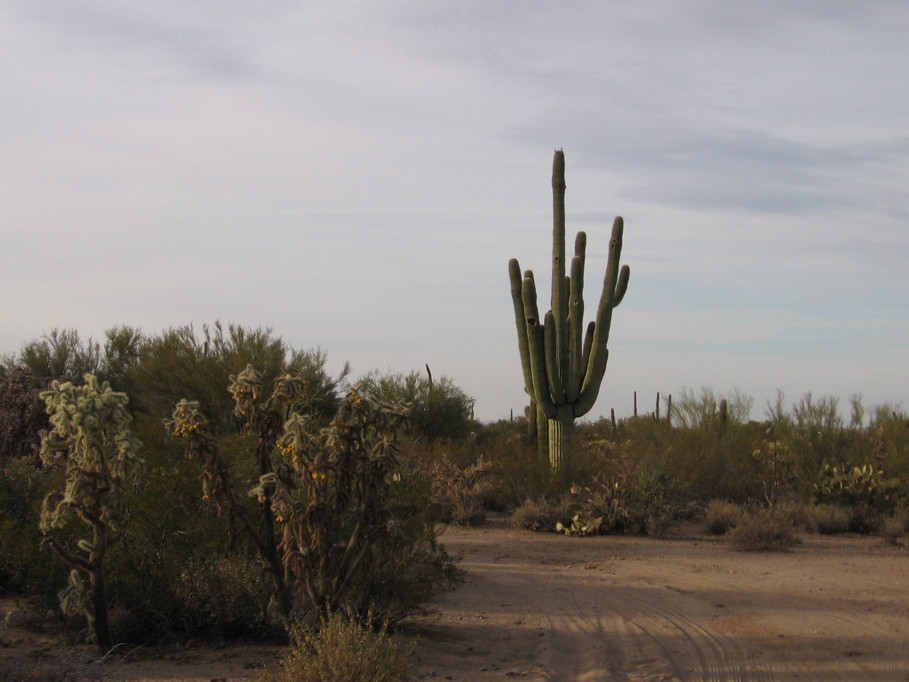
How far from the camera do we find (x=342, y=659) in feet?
20.7

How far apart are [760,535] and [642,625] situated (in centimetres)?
571

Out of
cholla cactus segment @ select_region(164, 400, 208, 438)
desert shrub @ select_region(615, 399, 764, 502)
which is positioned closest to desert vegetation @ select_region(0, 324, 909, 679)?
cholla cactus segment @ select_region(164, 400, 208, 438)

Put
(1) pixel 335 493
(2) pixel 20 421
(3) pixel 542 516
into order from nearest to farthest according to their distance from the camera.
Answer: (1) pixel 335 493 → (3) pixel 542 516 → (2) pixel 20 421

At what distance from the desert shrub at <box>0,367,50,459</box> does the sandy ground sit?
8.83 meters

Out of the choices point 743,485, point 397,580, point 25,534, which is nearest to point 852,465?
point 743,485

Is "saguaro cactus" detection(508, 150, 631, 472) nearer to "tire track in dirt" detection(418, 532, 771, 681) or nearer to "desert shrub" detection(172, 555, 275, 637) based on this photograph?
"tire track in dirt" detection(418, 532, 771, 681)

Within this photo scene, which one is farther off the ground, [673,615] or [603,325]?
[603,325]

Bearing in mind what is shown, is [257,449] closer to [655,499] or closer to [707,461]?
[655,499]

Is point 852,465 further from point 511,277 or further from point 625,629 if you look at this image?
point 625,629

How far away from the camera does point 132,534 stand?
7871mm

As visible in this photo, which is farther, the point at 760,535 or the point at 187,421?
the point at 760,535

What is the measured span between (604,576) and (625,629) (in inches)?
122

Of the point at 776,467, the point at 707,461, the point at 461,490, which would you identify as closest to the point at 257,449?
the point at 461,490

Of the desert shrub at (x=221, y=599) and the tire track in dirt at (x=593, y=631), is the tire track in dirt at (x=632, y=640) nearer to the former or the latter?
the tire track in dirt at (x=593, y=631)
